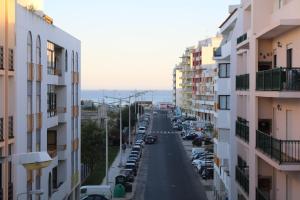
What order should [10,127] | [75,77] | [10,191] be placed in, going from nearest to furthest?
[10,191] < [10,127] < [75,77]

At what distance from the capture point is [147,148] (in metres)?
90.4

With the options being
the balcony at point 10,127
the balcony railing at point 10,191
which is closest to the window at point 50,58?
the balcony at point 10,127

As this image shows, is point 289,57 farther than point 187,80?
No

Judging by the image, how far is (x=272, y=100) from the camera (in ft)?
75.9

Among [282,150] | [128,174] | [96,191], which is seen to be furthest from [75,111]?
[282,150]

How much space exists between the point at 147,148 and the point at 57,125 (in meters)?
53.1

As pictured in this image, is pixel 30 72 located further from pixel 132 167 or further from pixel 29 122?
pixel 132 167

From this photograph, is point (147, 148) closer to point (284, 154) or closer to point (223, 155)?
point (223, 155)

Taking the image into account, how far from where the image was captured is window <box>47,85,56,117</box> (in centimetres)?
3532

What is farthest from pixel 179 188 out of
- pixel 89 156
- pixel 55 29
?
pixel 55 29

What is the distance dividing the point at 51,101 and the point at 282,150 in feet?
62.5

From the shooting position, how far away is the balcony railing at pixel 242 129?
25.8 m

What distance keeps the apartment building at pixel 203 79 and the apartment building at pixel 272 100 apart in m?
Result: 97.6

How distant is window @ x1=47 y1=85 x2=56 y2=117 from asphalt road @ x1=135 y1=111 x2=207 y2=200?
14.7 m
